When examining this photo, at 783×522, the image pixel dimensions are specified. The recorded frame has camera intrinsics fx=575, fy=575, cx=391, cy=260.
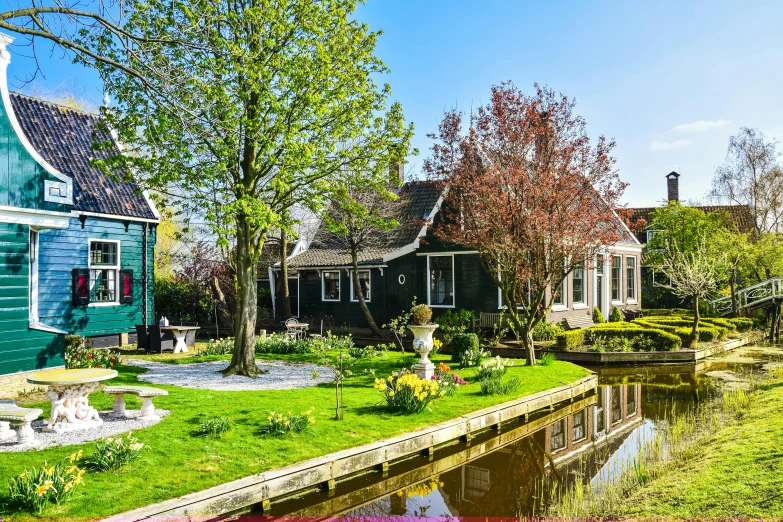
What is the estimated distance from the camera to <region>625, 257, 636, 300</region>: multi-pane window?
90.7 ft

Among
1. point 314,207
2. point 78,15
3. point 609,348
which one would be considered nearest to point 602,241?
point 609,348

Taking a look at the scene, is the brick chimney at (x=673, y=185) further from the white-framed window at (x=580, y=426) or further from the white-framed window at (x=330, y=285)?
the white-framed window at (x=580, y=426)

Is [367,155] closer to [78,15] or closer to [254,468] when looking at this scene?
[78,15]

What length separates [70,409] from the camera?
8.07 m

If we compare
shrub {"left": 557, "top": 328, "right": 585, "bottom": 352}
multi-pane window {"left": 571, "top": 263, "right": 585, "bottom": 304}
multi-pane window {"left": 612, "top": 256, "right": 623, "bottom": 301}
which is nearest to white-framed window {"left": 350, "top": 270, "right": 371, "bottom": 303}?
multi-pane window {"left": 571, "top": 263, "right": 585, "bottom": 304}

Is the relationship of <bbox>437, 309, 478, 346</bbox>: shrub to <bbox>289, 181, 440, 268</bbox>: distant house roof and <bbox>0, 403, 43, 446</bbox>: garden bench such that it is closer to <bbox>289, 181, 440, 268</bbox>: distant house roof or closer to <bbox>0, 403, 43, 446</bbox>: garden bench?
<bbox>289, 181, 440, 268</bbox>: distant house roof

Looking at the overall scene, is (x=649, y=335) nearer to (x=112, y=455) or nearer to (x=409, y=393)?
(x=409, y=393)

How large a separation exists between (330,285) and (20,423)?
19.1m

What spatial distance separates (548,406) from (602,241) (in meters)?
4.70

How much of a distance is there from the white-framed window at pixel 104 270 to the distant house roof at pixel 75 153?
40.4 inches

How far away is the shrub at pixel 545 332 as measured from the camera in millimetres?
19500

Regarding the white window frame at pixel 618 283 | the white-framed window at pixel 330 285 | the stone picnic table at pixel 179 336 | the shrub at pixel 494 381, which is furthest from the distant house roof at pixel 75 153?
the white window frame at pixel 618 283

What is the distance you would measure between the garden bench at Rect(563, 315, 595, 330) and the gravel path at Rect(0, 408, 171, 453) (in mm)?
16120

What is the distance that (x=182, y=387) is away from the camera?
37.1 ft
